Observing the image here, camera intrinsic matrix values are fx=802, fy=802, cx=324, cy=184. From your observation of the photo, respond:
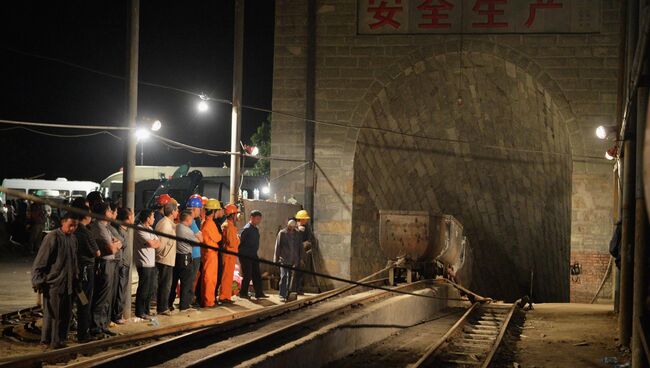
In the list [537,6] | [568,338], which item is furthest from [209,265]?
[537,6]

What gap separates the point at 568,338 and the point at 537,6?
8603 millimetres

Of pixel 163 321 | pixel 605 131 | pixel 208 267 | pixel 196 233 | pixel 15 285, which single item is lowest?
pixel 15 285

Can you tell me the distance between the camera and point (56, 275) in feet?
26.5

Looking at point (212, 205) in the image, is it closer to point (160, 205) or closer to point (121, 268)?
point (160, 205)

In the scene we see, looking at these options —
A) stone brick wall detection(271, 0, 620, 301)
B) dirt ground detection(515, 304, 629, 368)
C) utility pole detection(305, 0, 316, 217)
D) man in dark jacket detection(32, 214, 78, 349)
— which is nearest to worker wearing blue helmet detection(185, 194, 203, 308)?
man in dark jacket detection(32, 214, 78, 349)

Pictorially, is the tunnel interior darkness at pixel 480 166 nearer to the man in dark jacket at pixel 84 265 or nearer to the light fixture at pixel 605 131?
the light fixture at pixel 605 131

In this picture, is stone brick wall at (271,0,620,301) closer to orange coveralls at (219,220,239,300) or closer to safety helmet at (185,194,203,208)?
orange coveralls at (219,220,239,300)

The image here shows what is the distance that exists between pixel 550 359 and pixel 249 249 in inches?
224

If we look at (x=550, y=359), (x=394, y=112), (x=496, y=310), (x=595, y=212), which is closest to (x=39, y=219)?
(x=394, y=112)

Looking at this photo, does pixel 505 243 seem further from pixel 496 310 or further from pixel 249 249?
pixel 249 249

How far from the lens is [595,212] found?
55.0ft

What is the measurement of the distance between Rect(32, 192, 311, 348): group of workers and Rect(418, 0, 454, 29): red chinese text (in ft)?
18.7

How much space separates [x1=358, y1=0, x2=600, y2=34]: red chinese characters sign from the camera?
56.1 feet

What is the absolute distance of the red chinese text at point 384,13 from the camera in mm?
17844
